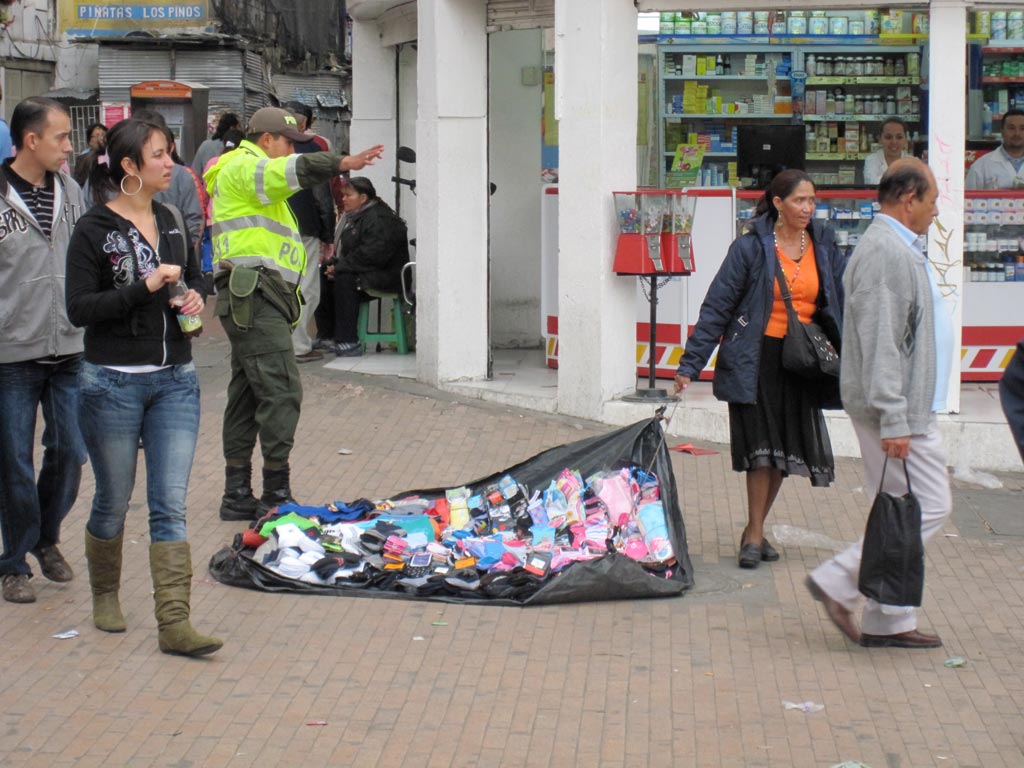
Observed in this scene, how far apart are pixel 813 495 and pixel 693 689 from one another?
324cm

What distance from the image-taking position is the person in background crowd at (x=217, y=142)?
45.4 ft

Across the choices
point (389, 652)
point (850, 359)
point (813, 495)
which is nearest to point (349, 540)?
point (389, 652)

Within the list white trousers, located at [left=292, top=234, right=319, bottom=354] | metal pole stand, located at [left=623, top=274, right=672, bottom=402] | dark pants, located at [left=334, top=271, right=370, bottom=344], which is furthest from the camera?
white trousers, located at [left=292, top=234, right=319, bottom=354]

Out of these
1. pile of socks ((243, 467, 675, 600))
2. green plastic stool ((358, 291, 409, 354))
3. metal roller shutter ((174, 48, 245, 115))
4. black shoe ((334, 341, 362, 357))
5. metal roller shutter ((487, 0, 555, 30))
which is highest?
metal roller shutter ((174, 48, 245, 115))

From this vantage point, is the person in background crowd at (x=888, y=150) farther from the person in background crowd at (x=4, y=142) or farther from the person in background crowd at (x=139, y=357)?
the person in background crowd at (x=139, y=357)

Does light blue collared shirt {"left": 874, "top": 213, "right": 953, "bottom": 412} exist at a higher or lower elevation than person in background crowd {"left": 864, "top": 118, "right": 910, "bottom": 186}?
lower

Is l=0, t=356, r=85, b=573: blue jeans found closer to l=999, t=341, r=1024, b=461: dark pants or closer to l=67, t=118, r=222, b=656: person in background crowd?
l=67, t=118, r=222, b=656: person in background crowd

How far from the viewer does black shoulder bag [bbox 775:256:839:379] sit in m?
6.60

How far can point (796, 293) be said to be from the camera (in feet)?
22.1

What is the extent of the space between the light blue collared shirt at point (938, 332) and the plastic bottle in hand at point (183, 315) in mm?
2551

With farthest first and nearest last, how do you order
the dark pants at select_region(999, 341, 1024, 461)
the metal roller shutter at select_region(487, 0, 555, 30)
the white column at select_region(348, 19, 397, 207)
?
1. the white column at select_region(348, 19, 397, 207)
2. the metal roller shutter at select_region(487, 0, 555, 30)
3. the dark pants at select_region(999, 341, 1024, 461)

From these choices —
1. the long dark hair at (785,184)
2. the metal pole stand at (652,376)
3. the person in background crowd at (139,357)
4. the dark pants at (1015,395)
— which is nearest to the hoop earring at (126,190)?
the person in background crowd at (139,357)

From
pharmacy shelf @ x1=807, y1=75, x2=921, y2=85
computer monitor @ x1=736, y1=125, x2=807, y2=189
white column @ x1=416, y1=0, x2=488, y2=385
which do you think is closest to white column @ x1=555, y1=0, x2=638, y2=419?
white column @ x1=416, y1=0, x2=488, y2=385

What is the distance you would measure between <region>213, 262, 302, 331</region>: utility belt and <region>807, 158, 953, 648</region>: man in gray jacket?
2.89 meters
